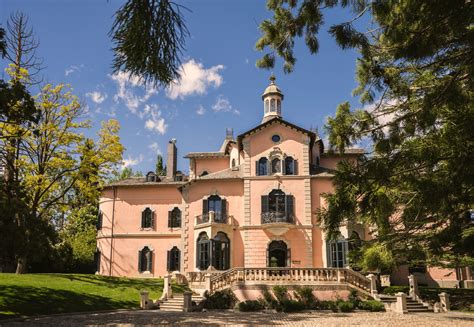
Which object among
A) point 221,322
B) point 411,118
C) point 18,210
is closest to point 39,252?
point 18,210

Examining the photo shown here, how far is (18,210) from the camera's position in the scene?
1706 centimetres

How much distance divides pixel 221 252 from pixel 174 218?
7554 millimetres

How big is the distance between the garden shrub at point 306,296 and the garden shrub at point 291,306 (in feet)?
1.77

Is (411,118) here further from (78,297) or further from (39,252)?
(78,297)

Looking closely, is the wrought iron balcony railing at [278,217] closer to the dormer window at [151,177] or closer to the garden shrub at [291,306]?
the garden shrub at [291,306]

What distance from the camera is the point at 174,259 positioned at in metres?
36.8

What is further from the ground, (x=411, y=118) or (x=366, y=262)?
(x=411, y=118)

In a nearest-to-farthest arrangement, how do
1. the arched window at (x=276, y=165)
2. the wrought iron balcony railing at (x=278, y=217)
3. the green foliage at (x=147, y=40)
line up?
the green foliage at (x=147, y=40) < the wrought iron balcony railing at (x=278, y=217) < the arched window at (x=276, y=165)

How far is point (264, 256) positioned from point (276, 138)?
360 inches

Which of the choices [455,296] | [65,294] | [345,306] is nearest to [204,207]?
[65,294]

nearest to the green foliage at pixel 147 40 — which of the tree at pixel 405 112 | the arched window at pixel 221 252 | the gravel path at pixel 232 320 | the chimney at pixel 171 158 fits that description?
the tree at pixel 405 112

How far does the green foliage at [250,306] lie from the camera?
74.6 ft

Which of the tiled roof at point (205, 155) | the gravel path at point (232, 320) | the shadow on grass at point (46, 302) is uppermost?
the tiled roof at point (205, 155)

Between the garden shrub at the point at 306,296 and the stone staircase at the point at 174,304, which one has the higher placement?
the garden shrub at the point at 306,296
